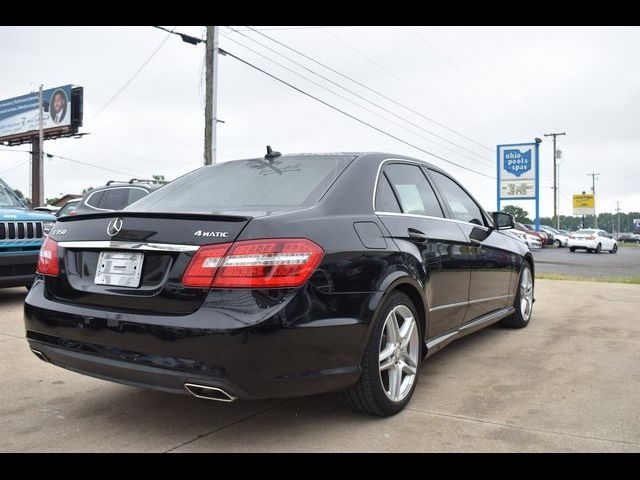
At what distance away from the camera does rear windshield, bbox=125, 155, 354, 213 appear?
10.4 ft

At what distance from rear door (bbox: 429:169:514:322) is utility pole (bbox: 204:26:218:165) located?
472 inches

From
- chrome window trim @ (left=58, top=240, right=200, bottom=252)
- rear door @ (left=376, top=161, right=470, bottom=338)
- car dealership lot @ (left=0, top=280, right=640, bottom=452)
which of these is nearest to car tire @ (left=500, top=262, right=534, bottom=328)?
car dealership lot @ (left=0, top=280, right=640, bottom=452)

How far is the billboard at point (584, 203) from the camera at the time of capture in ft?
229

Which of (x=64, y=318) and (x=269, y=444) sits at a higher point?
(x=64, y=318)

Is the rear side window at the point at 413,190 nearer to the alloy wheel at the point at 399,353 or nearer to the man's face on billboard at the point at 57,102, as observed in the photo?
the alloy wheel at the point at 399,353

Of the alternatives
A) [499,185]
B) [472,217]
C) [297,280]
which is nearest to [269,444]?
[297,280]

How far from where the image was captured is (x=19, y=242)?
22.8 feet

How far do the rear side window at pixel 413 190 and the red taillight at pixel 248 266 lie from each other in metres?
1.22

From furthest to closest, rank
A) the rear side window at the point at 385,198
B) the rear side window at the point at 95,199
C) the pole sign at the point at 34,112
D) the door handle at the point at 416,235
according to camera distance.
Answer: the pole sign at the point at 34,112 → the rear side window at the point at 95,199 → the door handle at the point at 416,235 → the rear side window at the point at 385,198

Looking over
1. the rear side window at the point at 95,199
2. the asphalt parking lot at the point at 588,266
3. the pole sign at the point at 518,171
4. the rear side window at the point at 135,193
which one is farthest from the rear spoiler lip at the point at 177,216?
the pole sign at the point at 518,171
